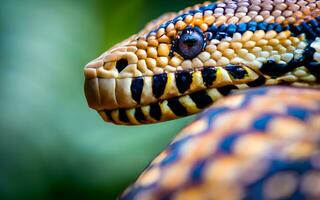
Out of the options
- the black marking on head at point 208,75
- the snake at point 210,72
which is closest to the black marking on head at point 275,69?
the snake at point 210,72

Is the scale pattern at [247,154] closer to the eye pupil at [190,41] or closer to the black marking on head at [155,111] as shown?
the black marking on head at [155,111]

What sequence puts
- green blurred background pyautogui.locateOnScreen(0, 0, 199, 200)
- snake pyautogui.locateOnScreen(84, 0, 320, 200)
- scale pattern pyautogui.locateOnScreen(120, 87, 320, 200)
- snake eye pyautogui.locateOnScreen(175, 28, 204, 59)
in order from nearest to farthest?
scale pattern pyautogui.locateOnScreen(120, 87, 320, 200) → snake pyautogui.locateOnScreen(84, 0, 320, 200) → snake eye pyautogui.locateOnScreen(175, 28, 204, 59) → green blurred background pyautogui.locateOnScreen(0, 0, 199, 200)

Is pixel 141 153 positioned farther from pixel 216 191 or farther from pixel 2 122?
pixel 216 191

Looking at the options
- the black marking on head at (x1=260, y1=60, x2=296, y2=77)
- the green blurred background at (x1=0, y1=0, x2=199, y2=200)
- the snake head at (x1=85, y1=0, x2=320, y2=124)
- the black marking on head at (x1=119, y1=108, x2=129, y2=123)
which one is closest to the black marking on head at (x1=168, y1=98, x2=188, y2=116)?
the snake head at (x1=85, y1=0, x2=320, y2=124)

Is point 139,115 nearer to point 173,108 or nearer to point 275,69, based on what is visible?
point 173,108

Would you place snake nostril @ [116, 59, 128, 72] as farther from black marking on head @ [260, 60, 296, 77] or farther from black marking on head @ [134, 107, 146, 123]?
black marking on head @ [260, 60, 296, 77]
